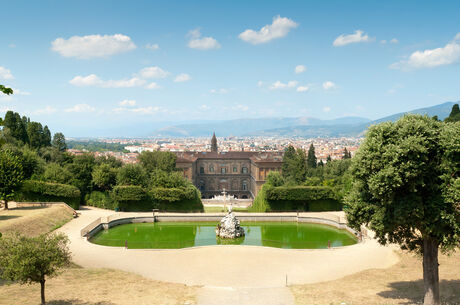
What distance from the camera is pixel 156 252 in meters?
25.3

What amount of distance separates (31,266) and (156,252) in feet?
40.1

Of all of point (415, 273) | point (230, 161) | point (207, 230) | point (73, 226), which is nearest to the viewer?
point (415, 273)

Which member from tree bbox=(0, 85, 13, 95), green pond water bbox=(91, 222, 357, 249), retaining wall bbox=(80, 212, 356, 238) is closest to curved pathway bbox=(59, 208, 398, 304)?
green pond water bbox=(91, 222, 357, 249)

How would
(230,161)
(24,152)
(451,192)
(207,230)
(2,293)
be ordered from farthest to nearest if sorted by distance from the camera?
(230,161), (24,152), (207,230), (2,293), (451,192)

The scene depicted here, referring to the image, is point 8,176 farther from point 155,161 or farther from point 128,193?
point 155,161

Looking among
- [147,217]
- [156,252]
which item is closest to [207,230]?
[147,217]

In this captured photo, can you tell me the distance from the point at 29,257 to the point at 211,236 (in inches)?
804

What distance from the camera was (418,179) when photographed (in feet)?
43.5

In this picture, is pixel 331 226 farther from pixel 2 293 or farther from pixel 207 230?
pixel 2 293

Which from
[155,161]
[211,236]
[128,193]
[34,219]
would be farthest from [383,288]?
[155,161]

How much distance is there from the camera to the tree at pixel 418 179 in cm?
1304

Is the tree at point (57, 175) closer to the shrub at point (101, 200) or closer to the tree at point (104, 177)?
the tree at point (104, 177)

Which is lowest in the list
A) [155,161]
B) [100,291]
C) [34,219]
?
[100,291]

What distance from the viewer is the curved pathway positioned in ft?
65.9
